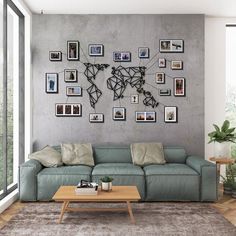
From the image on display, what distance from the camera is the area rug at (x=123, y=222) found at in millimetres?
3848

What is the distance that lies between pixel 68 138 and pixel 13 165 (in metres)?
0.99

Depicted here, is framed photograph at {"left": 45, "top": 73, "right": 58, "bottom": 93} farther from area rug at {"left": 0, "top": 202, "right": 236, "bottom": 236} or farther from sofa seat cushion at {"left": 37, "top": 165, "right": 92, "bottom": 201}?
area rug at {"left": 0, "top": 202, "right": 236, "bottom": 236}

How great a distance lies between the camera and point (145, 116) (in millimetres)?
6273

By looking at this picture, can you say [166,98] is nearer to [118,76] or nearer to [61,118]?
[118,76]

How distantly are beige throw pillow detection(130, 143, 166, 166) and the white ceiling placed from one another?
2185 millimetres

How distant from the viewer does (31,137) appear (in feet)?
20.4

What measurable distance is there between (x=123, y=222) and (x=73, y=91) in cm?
277

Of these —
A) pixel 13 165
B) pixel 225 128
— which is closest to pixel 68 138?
pixel 13 165

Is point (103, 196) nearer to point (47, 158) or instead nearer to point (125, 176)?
point (125, 176)

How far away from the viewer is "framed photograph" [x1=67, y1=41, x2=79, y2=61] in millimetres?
6273

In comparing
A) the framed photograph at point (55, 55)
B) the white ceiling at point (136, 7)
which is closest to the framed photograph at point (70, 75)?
the framed photograph at point (55, 55)

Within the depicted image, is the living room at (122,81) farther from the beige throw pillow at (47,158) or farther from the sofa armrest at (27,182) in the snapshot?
the sofa armrest at (27,182)

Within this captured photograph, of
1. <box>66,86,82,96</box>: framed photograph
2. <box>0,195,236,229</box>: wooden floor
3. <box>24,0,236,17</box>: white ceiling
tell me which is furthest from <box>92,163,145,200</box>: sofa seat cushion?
<box>24,0,236,17</box>: white ceiling

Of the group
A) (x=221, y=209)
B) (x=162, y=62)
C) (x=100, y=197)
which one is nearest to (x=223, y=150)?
(x=221, y=209)
